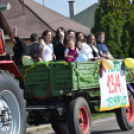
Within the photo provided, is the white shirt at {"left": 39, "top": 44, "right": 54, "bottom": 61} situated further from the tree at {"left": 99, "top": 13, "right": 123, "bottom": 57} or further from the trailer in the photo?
the tree at {"left": 99, "top": 13, "right": 123, "bottom": 57}

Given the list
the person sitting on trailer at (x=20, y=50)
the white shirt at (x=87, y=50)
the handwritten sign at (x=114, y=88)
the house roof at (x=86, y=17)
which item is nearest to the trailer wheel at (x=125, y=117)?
the handwritten sign at (x=114, y=88)

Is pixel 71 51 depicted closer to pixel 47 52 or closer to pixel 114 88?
pixel 47 52

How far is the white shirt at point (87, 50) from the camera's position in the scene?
10653 millimetres

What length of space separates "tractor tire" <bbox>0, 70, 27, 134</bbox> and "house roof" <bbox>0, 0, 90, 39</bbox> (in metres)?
33.7

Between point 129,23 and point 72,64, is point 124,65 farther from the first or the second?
point 129,23

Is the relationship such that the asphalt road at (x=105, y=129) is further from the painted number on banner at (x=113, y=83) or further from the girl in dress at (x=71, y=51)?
the girl in dress at (x=71, y=51)

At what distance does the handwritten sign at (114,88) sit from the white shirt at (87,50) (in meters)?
0.58

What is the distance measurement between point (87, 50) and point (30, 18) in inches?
1280

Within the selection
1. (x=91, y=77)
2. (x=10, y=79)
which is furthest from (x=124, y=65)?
(x=10, y=79)

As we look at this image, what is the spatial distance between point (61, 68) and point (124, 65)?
8.39 ft

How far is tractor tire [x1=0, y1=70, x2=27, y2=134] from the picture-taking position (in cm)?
656

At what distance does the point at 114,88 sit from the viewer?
1060 cm

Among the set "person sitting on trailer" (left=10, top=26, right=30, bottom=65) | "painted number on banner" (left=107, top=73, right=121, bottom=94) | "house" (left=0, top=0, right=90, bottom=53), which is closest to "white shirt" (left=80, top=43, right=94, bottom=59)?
"painted number on banner" (left=107, top=73, right=121, bottom=94)

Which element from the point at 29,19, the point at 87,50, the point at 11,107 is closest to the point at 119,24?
the point at 29,19
